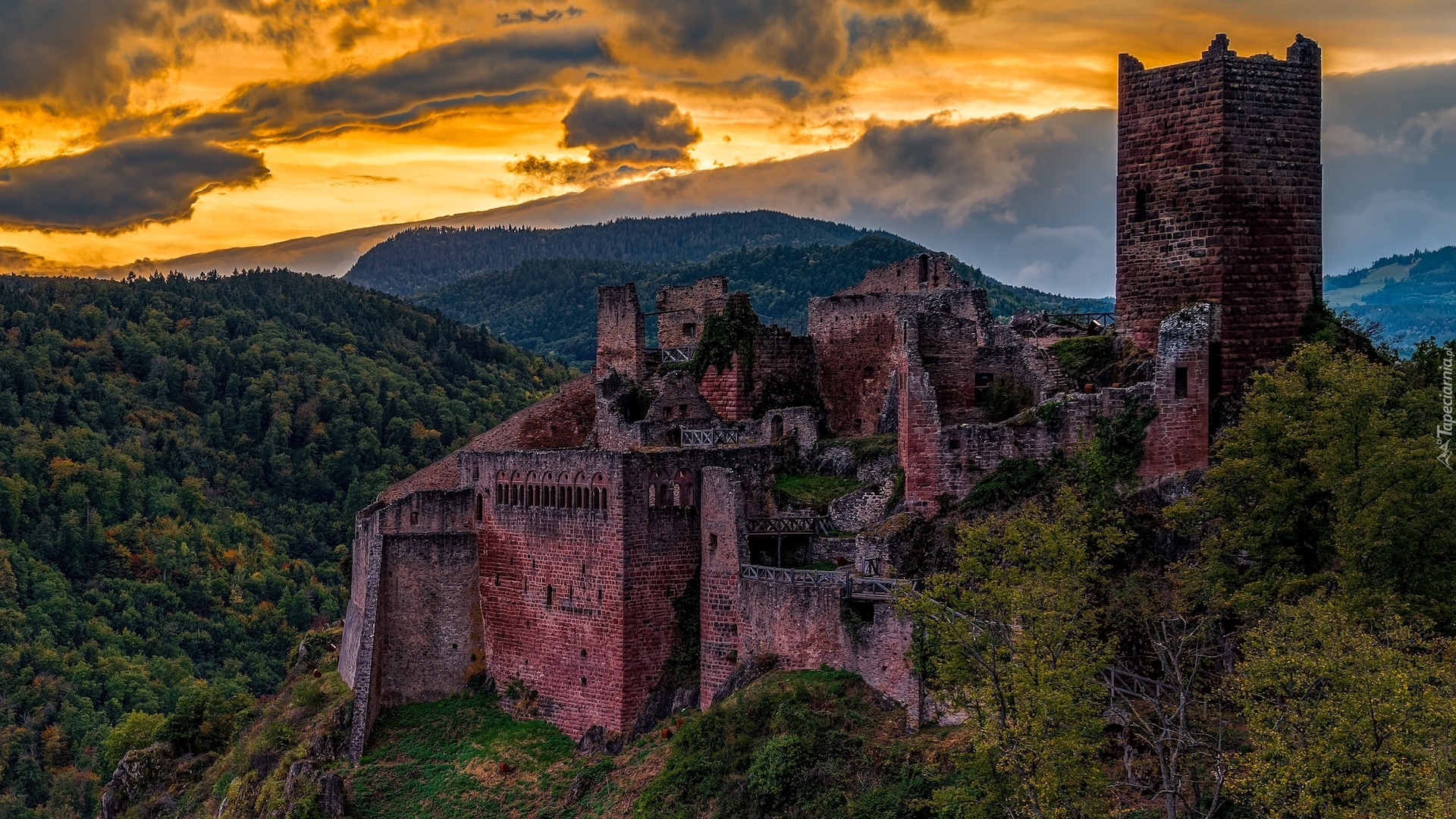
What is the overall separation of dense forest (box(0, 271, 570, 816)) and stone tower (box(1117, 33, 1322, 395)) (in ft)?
131

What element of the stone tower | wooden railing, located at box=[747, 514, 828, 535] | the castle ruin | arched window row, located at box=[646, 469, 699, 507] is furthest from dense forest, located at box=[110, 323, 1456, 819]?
arched window row, located at box=[646, 469, 699, 507]

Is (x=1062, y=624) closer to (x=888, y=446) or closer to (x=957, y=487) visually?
(x=957, y=487)

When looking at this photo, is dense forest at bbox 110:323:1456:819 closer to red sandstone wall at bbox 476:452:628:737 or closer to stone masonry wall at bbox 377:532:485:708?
red sandstone wall at bbox 476:452:628:737

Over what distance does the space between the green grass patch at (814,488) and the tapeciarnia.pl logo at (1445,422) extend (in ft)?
50.9

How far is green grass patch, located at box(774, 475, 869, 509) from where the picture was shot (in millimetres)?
45000

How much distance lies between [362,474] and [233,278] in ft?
208

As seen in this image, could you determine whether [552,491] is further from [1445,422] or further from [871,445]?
[1445,422]

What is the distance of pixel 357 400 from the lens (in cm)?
13162

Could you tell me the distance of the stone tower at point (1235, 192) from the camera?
129 ft

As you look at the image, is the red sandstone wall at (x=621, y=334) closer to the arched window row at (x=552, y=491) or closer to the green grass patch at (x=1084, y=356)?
the arched window row at (x=552, y=491)

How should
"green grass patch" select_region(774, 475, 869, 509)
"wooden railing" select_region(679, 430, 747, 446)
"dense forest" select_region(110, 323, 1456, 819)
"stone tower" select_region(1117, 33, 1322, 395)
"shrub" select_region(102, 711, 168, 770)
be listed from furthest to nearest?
"shrub" select_region(102, 711, 168, 770) < "wooden railing" select_region(679, 430, 747, 446) < "green grass patch" select_region(774, 475, 869, 509) < "stone tower" select_region(1117, 33, 1322, 395) < "dense forest" select_region(110, 323, 1456, 819)

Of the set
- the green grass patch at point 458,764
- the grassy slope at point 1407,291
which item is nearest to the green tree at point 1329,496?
the green grass patch at point 458,764

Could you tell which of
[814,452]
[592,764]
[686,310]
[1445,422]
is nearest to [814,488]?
[814,452]

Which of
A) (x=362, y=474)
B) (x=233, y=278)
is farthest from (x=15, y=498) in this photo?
(x=233, y=278)
